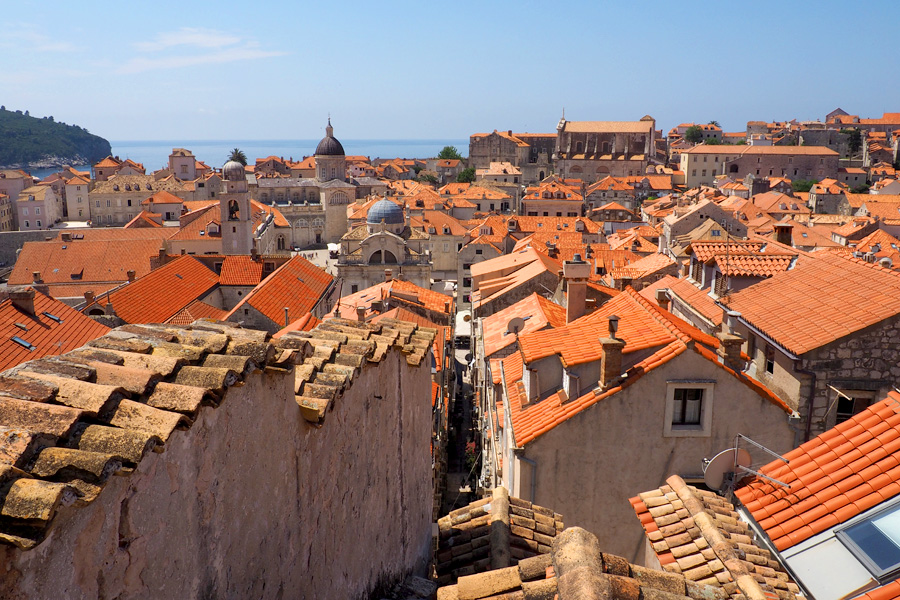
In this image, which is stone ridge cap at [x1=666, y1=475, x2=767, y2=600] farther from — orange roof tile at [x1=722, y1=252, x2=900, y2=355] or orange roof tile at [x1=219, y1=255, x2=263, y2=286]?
orange roof tile at [x1=219, y1=255, x2=263, y2=286]

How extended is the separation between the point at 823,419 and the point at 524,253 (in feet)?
79.4

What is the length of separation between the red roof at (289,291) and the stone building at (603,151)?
85.6m

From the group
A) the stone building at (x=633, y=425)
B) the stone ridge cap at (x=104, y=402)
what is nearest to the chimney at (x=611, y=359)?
the stone building at (x=633, y=425)

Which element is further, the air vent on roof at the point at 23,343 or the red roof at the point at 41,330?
the air vent on roof at the point at 23,343

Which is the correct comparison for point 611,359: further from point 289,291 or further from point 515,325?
point 289,291

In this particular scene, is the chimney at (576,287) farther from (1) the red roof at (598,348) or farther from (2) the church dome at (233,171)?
(2) the church dome at (233,171)

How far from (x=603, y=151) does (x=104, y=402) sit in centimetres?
11948

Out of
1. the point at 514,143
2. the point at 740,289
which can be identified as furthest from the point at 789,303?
the point at 514,143

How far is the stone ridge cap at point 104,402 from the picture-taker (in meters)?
2.52

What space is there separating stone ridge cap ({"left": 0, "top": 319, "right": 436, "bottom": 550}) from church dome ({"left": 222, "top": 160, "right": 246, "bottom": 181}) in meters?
42.3

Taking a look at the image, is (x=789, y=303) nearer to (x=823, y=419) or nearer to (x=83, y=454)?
(x=823, y=419)

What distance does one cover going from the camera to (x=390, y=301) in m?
29.9

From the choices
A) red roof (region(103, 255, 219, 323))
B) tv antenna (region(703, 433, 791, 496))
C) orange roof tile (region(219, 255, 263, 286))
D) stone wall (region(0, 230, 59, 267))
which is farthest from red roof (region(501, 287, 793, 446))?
stone wall (region(0, 230, 59, 267))

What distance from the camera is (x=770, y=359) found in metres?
12.4
